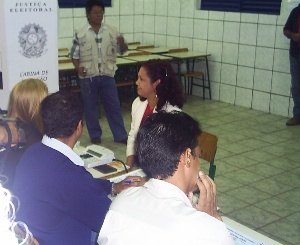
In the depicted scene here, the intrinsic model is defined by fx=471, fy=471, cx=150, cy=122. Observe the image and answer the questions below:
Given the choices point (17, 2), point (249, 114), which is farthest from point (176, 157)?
point (249, 114)

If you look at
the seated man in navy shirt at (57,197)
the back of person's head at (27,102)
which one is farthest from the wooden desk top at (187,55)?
the seated man in navy shirt at (57,197)

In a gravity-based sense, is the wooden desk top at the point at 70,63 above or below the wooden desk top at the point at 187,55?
below

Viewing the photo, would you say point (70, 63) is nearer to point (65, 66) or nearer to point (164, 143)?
point (65, 66)

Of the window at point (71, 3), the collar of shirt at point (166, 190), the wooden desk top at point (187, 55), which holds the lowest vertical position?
the wooden desk top at point (187, 55)

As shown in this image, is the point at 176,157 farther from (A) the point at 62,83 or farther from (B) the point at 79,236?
(A) the point at 62,83

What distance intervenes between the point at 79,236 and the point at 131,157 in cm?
129

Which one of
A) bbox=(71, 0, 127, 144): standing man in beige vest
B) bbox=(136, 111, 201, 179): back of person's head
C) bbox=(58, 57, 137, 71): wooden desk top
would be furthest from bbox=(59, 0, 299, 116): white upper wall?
bbox=(136, 111, 201, 179): back of person's head

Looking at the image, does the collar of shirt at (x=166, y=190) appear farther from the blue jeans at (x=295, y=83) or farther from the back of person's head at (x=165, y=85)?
the blue jeans at (x=295, y=83)

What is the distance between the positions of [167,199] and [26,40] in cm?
265

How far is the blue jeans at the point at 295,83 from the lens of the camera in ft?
20.3

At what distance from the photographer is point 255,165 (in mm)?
4965

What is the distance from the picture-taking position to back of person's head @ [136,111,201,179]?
1.62 metres

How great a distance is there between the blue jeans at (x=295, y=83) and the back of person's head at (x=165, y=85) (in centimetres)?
337

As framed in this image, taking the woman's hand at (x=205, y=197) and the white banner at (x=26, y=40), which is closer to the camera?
the woman's hand at (x=205, y=197)
